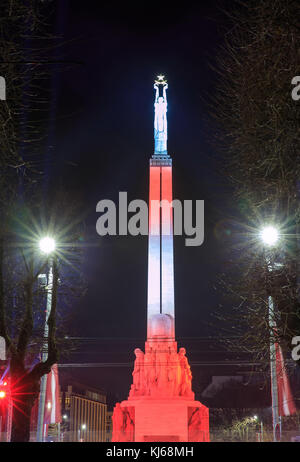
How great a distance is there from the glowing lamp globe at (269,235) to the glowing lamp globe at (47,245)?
26.4ft

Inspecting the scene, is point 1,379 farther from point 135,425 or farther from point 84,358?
point 84,358

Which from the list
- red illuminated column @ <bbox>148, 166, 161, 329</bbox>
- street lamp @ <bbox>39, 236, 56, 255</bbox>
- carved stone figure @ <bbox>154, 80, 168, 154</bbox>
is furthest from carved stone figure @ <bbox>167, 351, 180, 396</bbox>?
street lamp @ <bbox>39, 236, 56, 255</bbox>

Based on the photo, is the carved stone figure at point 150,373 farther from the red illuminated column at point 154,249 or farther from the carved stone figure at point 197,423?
the red illuminated column at point 154,249

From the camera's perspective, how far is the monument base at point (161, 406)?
36531mm

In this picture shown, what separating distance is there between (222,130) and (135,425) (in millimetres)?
25546

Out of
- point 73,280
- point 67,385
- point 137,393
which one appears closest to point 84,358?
point 137,393

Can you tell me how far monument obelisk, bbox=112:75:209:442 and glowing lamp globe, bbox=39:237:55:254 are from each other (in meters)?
16.9

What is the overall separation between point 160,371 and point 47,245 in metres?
19.0

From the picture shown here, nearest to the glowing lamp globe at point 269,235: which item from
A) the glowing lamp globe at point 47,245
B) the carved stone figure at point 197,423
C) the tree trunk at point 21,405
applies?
the glowing lamp globe at point 47,245

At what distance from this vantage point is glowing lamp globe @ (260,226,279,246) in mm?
18781

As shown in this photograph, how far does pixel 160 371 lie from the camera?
38.6 metres

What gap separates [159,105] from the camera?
4897cm

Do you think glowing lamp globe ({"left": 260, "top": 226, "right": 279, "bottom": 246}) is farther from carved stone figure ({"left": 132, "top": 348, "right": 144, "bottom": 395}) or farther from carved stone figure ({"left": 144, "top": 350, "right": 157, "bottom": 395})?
carved stone figure ({"left": 132, "top": 348, "right": 144, "bottom": 395})
